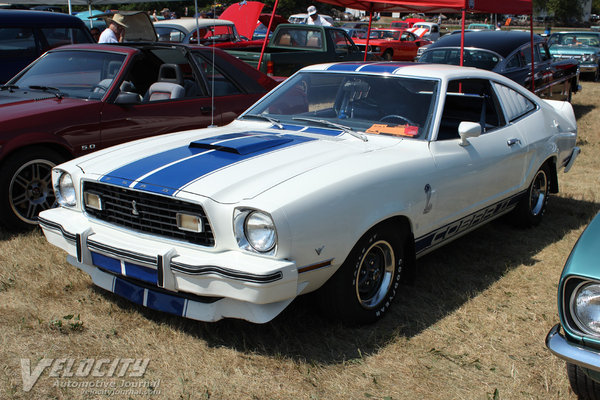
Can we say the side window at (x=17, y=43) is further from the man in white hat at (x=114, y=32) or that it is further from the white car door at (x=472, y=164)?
Result: the white car door at (x=472, y=164)

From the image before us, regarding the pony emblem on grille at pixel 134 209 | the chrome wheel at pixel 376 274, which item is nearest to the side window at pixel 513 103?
the chrome wheel at pixel 376 274

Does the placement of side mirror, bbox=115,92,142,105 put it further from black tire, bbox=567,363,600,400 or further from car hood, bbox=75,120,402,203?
black tire, bbox=567,363,600,400

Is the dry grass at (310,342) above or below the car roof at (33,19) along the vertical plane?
below

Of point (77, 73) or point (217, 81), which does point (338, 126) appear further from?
point (77, 73)

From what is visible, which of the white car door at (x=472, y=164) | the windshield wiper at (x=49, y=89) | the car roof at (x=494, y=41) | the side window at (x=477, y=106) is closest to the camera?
the white car door at (x=472, y=164)

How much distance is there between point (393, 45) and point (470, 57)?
1103 cm

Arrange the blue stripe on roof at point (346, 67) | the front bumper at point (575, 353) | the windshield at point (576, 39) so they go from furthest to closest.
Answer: the windshield at point (576, 39) < the blue stripe on roof at point (346, 67) < the front bumper at point (575, 353)

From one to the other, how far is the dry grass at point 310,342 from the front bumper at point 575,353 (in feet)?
1.85

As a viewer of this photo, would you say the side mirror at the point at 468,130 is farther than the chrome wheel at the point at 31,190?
No

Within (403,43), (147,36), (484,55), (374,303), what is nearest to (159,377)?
(374,303)

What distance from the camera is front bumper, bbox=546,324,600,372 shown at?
2328 millimetres

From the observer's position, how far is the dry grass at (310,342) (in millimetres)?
2938

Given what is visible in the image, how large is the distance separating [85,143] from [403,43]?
17.6m

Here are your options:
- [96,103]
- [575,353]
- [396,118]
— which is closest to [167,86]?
[96,103]
